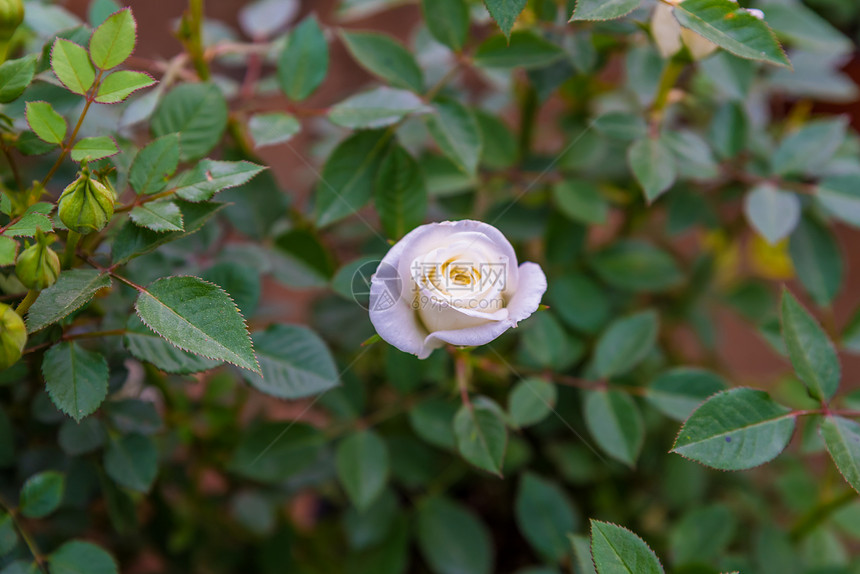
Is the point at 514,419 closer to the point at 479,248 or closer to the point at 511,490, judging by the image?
the point at 479,248

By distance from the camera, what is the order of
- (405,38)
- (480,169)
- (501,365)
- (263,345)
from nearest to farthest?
(263,345)
(501,365)
(480,169)
(405,38)

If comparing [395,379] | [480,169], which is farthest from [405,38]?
[395,379]

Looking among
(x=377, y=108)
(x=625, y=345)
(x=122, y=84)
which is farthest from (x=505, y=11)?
(x=625, y=345)

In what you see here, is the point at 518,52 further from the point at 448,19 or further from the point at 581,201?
the point at 581,201

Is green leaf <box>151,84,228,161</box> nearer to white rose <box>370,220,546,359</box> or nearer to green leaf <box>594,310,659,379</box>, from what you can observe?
white rose <box>370,220,546,359</box>

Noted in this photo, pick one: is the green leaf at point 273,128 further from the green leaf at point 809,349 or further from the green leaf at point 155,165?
the green leaf at point 809,349

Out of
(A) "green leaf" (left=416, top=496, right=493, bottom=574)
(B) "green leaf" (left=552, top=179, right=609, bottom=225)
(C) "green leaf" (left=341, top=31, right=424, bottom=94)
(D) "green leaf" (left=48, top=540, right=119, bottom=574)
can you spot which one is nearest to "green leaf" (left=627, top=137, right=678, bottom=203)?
(B) "green leaf" (left=552, top=179, right=609, bottom=225)
